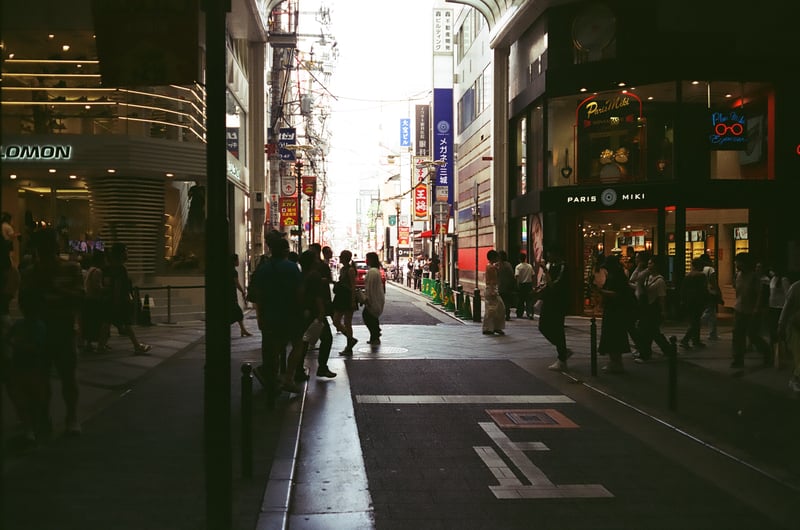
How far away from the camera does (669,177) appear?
23.5m

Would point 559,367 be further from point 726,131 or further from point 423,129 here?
point 423,129

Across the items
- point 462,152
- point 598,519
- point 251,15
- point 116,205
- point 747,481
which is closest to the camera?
point 598,519

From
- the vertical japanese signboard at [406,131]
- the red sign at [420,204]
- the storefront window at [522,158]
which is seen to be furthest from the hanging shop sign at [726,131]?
the vertical japanese signboard at [406,131]

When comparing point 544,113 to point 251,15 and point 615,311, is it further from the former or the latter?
point 615,311

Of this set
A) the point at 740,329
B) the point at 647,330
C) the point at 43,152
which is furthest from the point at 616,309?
the point at 43,152

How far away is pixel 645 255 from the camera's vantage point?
15414 millimetres

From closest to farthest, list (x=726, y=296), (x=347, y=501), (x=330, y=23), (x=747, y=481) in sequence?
(x=347, y=501)
(x=747, y=481)
(x=726, y=296)
(x=330, y=23)

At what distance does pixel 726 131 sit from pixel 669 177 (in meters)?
2.11

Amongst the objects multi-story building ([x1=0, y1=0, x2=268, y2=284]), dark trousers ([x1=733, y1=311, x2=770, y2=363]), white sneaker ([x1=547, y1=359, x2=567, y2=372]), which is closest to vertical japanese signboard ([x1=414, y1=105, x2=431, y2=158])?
multi-story building ([x1=0, y1=0, x2=268, y2=284])

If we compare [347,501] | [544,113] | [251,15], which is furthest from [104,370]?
[251,15]

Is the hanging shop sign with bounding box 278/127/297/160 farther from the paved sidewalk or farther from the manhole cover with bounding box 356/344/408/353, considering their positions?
the manhole cover with bounding box 356/344/408/353

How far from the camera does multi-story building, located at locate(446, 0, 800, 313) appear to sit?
2283 cm

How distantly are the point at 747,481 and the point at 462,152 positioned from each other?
39914 millimetres

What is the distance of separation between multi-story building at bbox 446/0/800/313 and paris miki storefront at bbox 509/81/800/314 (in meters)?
0.03
